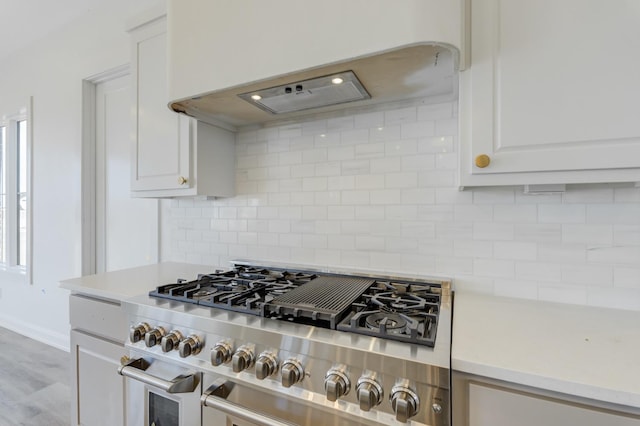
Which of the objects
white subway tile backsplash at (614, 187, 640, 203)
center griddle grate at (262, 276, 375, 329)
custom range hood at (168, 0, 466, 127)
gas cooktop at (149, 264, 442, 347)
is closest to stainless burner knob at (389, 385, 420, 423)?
gas cooktop at (149, 264, 442, 347)

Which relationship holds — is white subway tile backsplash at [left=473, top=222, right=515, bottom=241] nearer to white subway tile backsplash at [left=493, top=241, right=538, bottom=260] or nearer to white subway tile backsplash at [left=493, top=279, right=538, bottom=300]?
white subway tile backsplash at [left=493, top=241, right=538, bottom=260]

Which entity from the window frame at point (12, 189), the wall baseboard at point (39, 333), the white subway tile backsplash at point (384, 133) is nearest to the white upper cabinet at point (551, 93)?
the white subway tile backsplash at point (384, 133)

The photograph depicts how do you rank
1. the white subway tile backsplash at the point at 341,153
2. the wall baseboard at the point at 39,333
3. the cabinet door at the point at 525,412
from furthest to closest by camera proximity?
the wall baseboard at the point at 39,333 → the white subway tile backsplash at the point at 341,153 → the cabinet door at the point at 525,412

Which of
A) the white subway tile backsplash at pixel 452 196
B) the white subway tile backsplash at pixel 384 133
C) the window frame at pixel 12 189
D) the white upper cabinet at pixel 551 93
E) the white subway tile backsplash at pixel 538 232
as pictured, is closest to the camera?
the white upper cabinet at pixel 551 93

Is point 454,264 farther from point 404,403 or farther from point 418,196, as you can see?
point 404,403

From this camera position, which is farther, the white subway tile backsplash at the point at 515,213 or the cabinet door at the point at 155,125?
the cabinet door at the point at 155,125

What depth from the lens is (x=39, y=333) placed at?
2.92m

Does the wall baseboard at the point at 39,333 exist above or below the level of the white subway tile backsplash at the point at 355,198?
below

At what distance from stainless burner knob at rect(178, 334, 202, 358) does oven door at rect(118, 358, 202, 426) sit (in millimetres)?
91

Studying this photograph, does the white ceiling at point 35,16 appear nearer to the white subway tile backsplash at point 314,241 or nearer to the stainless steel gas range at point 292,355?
the white subway tile backsplash at point 314,241

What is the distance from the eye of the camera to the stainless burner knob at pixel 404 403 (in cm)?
67

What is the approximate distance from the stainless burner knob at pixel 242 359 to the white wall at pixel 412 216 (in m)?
0.76

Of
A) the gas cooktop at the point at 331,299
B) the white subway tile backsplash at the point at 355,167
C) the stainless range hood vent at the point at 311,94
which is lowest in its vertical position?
the gas cooktop at the point at 331,299

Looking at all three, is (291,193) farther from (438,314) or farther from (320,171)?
(438,314)
